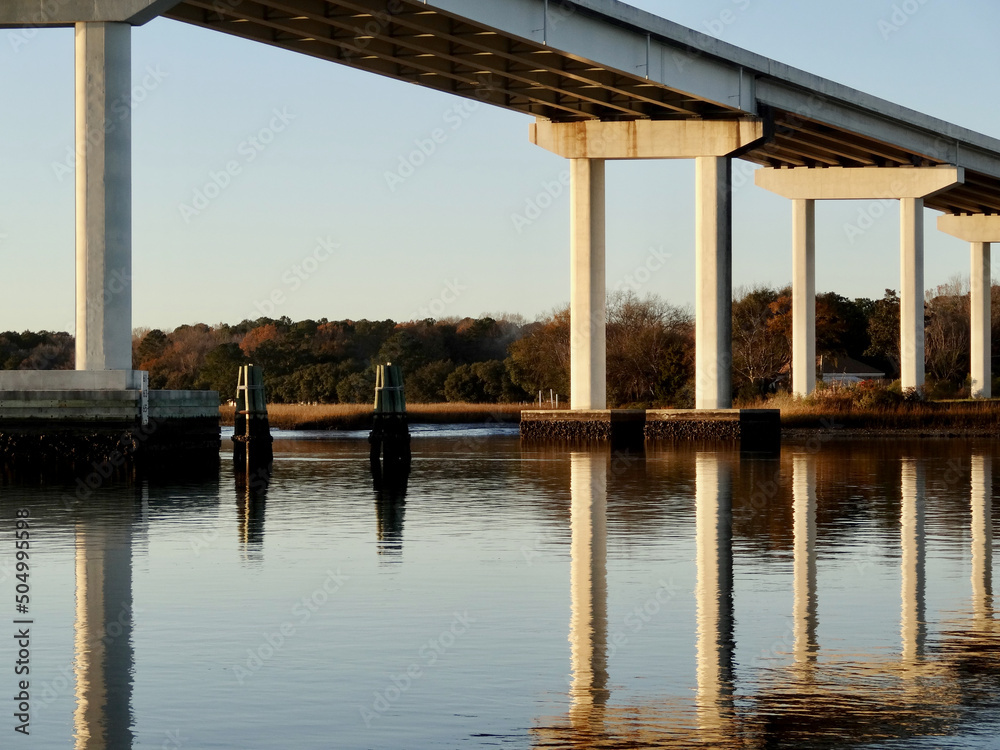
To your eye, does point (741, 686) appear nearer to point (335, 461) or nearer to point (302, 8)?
point (335, 461)

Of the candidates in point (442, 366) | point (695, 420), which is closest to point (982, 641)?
point (695, 420)

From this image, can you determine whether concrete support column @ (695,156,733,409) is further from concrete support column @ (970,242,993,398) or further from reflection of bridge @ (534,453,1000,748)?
reflection of bridge @ (534,453,1000,748)

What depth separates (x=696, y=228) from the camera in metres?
Answer: 47.6

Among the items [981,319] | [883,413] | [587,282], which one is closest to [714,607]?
[587,282]

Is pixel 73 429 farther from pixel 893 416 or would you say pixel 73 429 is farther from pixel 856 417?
pixel 856 417

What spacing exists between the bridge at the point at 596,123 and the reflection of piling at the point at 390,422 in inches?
247

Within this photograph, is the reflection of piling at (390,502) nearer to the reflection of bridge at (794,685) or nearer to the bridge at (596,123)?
the reflection of bridge at (794,685)

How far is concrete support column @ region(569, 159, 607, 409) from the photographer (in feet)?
160

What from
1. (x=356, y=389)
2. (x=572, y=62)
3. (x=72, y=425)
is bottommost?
(x=72, y=425)

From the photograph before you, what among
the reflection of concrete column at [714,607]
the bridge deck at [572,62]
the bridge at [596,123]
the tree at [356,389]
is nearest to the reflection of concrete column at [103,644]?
the reflection of concrete column at [714,607]

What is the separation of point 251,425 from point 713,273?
65.1 feet

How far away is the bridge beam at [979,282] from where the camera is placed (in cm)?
7475

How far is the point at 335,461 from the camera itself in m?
34.5

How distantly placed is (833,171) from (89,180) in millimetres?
37922
